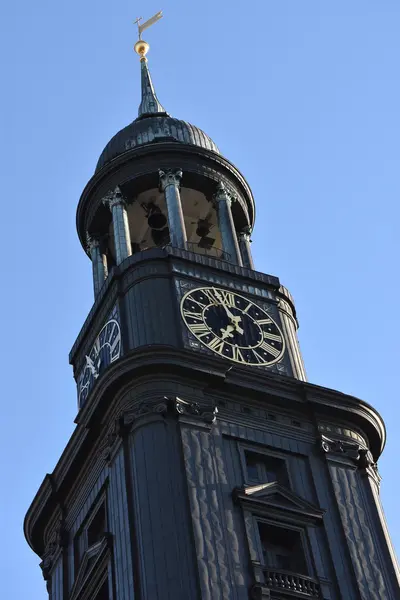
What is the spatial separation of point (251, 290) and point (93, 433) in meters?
7.94

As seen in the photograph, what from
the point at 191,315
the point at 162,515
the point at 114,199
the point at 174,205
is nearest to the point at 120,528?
the point at 162,515

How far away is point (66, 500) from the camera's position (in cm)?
4828

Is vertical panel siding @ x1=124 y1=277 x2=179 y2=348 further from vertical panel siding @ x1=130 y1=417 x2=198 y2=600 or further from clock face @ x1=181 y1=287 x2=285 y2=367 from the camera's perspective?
vertical panel siding @ x1=130 y1=417 x2=198 y2=600

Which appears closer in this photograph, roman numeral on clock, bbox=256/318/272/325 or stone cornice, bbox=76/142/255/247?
roman numeral on clock, bbox=256/318/272/325

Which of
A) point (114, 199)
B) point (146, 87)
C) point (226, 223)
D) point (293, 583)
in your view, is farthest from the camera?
point (146, 87)

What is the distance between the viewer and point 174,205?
5416 centimetres

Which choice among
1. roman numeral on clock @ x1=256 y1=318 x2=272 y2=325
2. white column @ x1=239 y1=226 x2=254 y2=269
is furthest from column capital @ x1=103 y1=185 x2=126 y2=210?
roman numeral on clock @ x1=256 y1=318 x2=272 y2=325

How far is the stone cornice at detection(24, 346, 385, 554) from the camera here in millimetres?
45594

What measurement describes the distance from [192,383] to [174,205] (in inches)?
388

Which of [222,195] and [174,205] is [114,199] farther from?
[222,195]

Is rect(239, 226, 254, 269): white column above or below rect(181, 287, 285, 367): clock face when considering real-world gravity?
above

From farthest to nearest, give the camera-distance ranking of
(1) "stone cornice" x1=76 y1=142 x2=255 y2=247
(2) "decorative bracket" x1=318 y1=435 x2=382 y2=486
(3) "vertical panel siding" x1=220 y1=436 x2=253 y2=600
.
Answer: (1) "stone cornice" x1=76 y1=142 x2=255 y2=247, (2) "decorative bracket" x1=318 y1=435 x2=382 y2=486, (3) "vertical panel siding" x1=220 y1=436 x2=253 y2=600

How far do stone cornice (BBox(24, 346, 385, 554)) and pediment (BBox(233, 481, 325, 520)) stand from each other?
11.0 ft

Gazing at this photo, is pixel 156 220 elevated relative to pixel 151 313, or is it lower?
elevated
